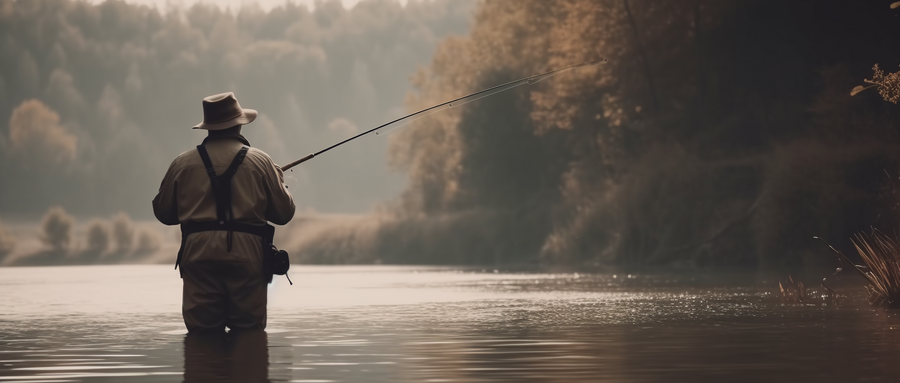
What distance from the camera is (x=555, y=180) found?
51938mm

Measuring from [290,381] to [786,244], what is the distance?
25.9 metres

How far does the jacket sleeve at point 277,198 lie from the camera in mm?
10852

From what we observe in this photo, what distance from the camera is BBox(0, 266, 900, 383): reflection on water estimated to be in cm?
884

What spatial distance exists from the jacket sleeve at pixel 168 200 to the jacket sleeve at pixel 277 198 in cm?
66

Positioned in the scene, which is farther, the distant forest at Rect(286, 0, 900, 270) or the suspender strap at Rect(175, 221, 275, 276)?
the distant forest at Rect(286, 0, 900, 270)

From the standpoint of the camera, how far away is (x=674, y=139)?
41438 millimetres

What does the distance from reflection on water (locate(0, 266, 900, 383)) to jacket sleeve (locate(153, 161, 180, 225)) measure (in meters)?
0.93

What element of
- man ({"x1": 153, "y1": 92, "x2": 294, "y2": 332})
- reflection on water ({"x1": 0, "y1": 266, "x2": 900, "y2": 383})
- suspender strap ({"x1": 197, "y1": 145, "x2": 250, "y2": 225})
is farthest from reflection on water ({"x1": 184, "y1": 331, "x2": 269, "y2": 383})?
suspender strap ({"x1": 197, "y1": 145, "x2": 250, "y2": 225})

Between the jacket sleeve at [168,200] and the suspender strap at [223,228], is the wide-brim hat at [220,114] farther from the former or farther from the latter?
the suspender strap at [223,228]

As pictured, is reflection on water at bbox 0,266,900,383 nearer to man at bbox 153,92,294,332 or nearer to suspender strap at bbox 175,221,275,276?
man at bbox 153,92,294,332

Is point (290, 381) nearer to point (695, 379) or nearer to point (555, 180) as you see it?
point (695, 379)

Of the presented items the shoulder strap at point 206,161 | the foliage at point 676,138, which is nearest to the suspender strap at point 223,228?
the shoulder strap at point 206,161

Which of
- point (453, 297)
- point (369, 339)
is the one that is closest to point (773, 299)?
point (453, 297)

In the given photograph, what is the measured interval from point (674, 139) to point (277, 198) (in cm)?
3148
